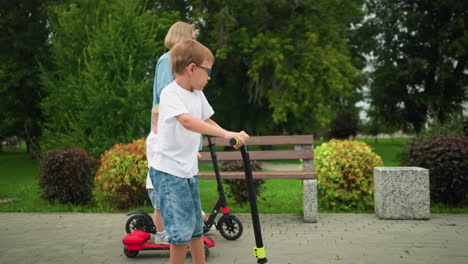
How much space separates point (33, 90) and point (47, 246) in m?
21.2

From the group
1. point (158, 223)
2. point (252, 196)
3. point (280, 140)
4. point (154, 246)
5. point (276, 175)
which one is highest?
point (280, 140)

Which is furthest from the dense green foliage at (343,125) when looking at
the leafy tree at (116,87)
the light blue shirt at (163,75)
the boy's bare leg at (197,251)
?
the boy's bare leg at (197,251)

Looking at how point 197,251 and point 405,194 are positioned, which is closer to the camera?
point 197,251

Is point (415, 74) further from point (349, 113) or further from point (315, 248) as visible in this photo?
point (315, 248)

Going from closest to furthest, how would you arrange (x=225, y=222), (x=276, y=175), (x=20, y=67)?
(x=225, y=222), (x=276, y=175), (x=20, y=67)

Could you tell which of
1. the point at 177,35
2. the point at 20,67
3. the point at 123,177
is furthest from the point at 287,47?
the point at 177,35

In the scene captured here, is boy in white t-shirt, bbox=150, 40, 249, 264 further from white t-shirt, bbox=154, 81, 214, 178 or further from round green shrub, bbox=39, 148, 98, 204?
round green shrub, bbox=39, 148, 98, 204

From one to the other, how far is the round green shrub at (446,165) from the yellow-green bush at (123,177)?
461 centimetres

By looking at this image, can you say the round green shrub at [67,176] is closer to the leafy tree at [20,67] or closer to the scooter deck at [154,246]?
the scooter deck at [154,246]

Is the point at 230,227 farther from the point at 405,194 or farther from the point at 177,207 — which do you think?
the point at 405,194

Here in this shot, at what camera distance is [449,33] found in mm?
27047

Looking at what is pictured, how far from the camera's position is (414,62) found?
95.4 feet

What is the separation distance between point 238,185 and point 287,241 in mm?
2690

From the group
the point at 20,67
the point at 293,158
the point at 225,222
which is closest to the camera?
the point at 225,222
